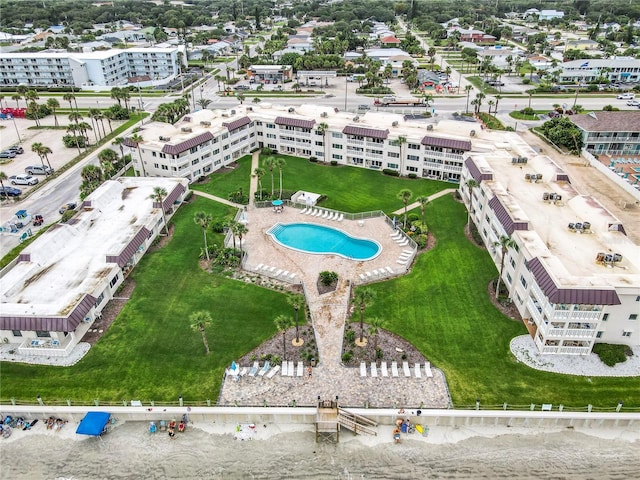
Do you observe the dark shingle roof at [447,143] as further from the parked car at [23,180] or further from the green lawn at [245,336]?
the parked car at [23,180]

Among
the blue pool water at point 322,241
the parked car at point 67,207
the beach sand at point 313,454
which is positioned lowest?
the beach sand at point 313,454

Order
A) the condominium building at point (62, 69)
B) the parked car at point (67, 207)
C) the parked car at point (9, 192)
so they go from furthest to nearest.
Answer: the condominium building at point (62, 69)
the parked car at point (9, 192)
the parked car at point (67, 207)

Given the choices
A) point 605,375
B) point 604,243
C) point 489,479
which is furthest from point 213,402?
point 604,243

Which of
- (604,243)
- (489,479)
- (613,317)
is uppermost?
(604,243)

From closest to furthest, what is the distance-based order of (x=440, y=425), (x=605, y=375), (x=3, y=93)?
1. (x=440, y=425)
2. (x=605, y=375)
3. (x=3, y=93)

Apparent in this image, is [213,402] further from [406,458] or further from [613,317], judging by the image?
[613,317]

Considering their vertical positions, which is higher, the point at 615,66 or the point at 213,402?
the point at 615,66

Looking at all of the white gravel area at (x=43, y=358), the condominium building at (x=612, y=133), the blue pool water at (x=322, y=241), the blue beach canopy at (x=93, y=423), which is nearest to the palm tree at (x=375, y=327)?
the blue pool water at (x=322, y=241)
